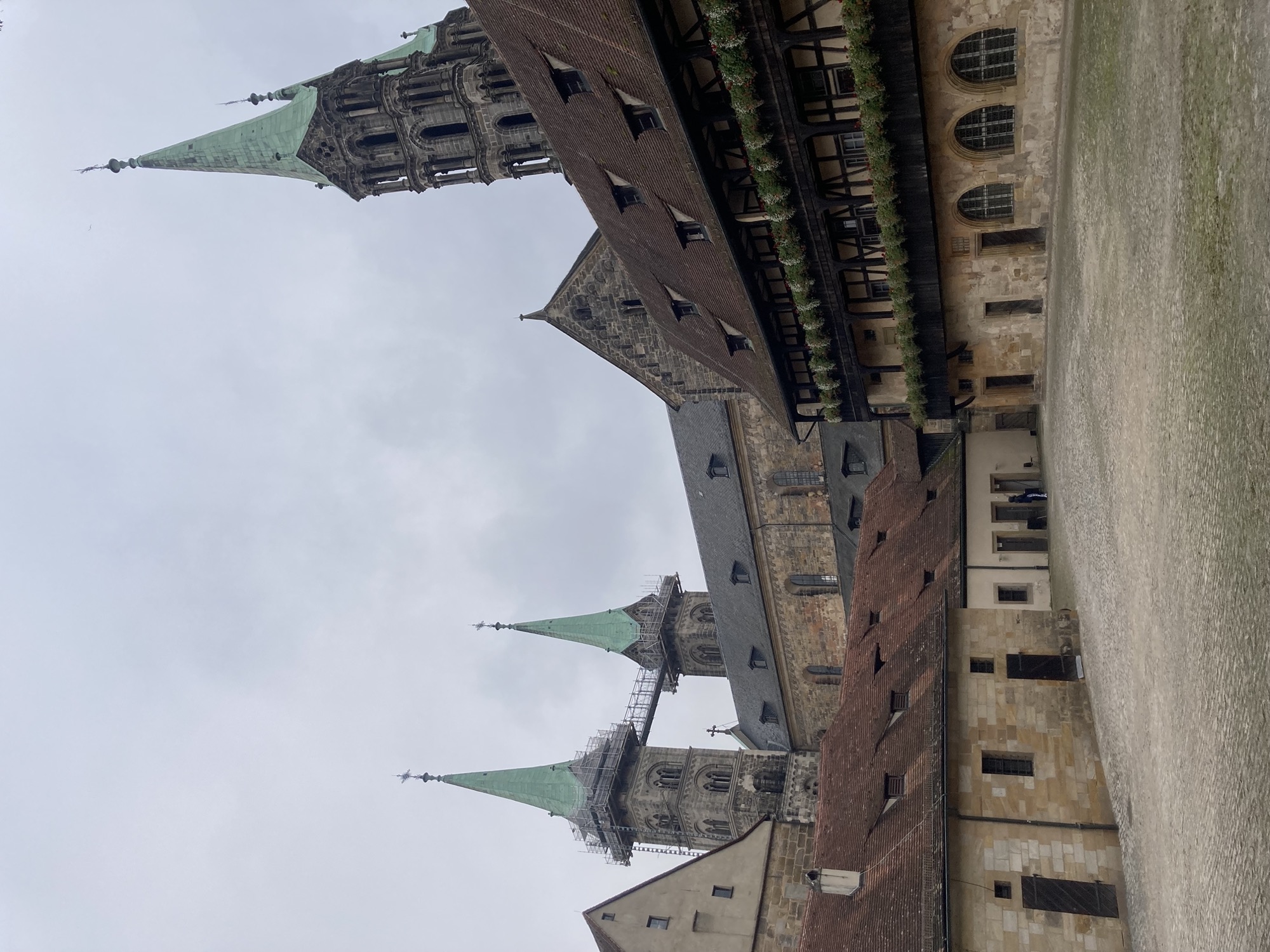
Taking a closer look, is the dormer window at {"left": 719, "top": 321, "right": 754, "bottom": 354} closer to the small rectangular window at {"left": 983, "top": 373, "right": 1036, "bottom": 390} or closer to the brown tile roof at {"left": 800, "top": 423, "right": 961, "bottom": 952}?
the small rectangular window at {"left": 983, "top": 373, "right": 1036, "bottom": 390}

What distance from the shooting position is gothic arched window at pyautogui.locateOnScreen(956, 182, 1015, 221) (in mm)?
21141

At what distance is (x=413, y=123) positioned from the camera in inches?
1350

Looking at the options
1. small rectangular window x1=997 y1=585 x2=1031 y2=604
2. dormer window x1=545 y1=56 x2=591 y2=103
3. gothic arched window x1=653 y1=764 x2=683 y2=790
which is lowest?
gothic arched window x1=653 y1=764 x2=683 y2=790

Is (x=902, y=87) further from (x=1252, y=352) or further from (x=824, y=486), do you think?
(x=824, y=486)

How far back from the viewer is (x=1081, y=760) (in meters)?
19.6

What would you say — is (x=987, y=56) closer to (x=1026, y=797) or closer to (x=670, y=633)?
(x=1026, y=797)

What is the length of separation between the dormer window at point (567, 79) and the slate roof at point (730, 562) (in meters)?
18.5

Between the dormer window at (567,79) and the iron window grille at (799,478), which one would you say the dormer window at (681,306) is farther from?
the iron window grille at (799,478)

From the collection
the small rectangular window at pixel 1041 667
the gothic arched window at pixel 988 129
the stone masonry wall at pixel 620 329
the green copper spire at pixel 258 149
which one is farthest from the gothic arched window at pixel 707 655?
the gothic arched window at pixel 988 129

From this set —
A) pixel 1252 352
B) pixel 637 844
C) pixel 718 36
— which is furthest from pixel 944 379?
pixel 637 844

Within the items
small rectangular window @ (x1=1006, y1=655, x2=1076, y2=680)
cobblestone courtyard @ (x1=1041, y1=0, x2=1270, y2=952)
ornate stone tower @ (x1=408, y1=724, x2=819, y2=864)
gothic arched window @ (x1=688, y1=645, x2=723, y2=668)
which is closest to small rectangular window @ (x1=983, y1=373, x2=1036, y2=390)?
small rectangular window @ (x1=1006, y1=655, x2=1076, y2=680)

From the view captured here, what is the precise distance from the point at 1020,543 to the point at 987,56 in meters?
12.8

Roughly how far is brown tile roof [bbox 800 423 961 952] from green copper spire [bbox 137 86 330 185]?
21469 mm

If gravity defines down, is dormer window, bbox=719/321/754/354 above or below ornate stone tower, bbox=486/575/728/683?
above
